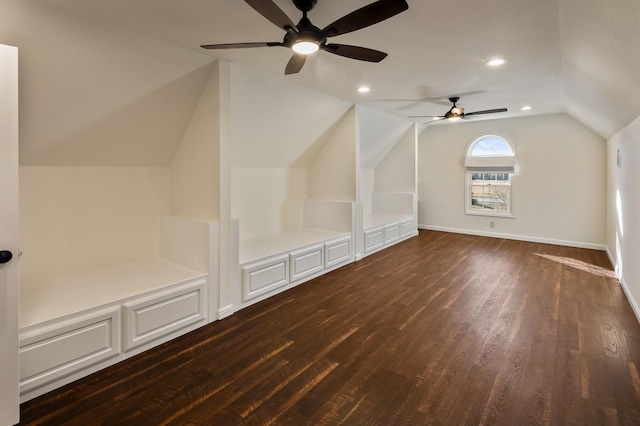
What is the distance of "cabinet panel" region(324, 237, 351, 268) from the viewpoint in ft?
15.3

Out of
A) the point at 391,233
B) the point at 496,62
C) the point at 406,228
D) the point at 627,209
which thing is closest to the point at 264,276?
the point at 496,62

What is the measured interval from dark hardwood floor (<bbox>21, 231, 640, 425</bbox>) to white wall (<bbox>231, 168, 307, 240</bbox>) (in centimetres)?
128

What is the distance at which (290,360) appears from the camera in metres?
2.54

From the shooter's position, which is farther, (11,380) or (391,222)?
(391,222)

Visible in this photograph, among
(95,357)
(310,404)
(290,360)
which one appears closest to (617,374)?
(310,404)

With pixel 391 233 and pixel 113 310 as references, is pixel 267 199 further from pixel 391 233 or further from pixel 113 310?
pixel 113 310

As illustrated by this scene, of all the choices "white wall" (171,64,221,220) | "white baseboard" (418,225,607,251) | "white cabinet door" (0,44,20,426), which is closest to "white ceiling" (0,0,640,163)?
"white wall" (171,64,221,220)

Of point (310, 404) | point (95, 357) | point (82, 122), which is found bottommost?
point (310, 404)

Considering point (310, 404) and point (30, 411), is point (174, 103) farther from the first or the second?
point (310, 404)

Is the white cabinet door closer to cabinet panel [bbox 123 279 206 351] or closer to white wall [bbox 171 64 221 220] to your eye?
cabinet panel [bbox 123 279 206 351]

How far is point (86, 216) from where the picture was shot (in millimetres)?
3139

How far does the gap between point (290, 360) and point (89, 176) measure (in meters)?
2.50

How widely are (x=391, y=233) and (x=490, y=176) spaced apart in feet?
8.76

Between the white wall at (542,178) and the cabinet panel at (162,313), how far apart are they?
20.5ft
